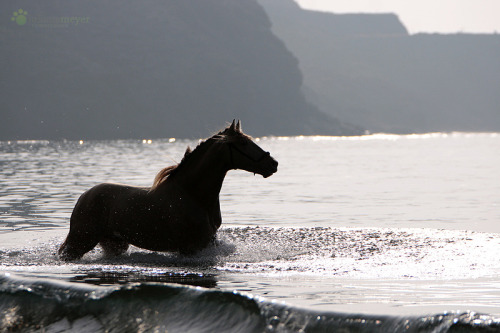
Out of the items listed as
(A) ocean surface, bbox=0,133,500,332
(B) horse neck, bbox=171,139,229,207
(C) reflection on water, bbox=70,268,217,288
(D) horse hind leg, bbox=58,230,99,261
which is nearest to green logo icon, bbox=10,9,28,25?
(A) ocean surface, bbox=0,133,500,332

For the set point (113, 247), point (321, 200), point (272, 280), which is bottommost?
point (321, 200)

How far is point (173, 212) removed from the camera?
1110 centimetres

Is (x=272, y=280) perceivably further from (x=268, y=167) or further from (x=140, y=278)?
(x=268, y=167)

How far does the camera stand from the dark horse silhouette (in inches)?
439

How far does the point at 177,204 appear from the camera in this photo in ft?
36.6

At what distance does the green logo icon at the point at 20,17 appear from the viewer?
18862 centimetres

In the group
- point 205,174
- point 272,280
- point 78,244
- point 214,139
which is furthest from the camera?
point 78,244

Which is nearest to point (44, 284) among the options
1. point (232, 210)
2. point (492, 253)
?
point (492, 253)

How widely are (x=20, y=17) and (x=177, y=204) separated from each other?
18906 centimetres

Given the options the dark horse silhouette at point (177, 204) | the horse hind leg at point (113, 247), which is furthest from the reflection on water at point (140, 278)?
the horse hind leg at point (113, 247)

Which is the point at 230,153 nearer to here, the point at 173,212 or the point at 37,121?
the point at 173,212

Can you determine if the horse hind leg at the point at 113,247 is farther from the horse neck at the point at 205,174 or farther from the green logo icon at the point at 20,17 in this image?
the green logo icon at the point at 20,17

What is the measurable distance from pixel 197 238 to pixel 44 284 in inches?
131

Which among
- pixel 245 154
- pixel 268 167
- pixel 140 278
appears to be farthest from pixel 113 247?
pixel 268 167
